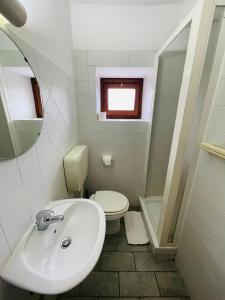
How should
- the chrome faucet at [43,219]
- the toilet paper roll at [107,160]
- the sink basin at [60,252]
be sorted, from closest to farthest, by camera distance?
1. the sink basin at [60,252]
2. the chrome faucet at [43,219]
3. the toilet paper roll at [107,160]

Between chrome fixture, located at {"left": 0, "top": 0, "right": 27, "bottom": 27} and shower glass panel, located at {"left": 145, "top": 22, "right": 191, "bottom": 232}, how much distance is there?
110 cm

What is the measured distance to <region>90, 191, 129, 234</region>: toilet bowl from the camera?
4.47ft

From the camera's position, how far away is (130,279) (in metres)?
1.14

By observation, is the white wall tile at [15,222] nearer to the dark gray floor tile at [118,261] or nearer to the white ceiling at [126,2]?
the dark gray floor tile at [118,261]

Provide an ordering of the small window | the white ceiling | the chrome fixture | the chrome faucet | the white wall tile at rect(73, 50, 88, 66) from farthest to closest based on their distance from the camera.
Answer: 1. the small window
2. the white wall tile at rect(73, 50, 88, 66)
3. the white ceiling
4. the chrome faucet
5. the chrome fixture

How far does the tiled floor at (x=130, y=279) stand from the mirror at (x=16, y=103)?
4.01 feet

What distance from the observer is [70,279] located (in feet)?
1.68

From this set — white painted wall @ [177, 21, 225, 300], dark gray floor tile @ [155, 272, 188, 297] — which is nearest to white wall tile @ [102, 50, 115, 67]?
white painted wall @ [177, 21, 225, 300]

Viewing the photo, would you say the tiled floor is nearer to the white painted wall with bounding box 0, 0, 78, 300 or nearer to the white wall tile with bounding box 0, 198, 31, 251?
the white painted wall with bounding box 0, 0, 78, 300

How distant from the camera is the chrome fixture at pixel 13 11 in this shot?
1.18 feet

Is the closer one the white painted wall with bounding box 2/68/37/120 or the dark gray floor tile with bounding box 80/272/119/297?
the white painted wall with bounding box 2/68/37/120

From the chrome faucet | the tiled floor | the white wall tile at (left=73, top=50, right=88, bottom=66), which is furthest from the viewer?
the white wall tile at (left=73, top=50, right=88, bottom=66)

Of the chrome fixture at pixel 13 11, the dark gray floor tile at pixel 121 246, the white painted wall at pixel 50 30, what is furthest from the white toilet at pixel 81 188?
the chrome fixture at pixel 13 11

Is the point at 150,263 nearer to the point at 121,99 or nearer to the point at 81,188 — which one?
the point at 81,188
